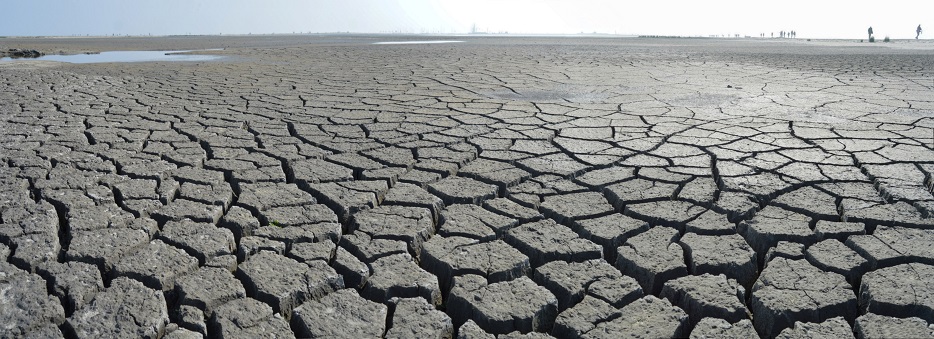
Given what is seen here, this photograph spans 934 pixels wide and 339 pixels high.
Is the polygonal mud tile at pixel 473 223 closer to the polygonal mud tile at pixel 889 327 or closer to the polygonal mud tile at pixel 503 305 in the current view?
the polygonal mud tile at pixel 503 305

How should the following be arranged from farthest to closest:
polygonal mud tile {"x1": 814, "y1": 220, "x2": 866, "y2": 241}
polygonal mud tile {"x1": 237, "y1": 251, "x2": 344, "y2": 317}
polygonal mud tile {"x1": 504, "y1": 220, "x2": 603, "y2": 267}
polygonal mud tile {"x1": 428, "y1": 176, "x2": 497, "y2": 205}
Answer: polygonal mud tile {"x1": 428, "y1": 176, "x2": 497, "y2": 205} → polygonal mud tile {"x1": 814, "y1": 220, "x2": 866, "y2": 241} → polygonal mud tile {"x1": 504, "y1": 220, "x2": 603, "y2": 267} → polygonal mud tile {"x1": 237, "y1": 251, "x2": 344, "y2": 317}

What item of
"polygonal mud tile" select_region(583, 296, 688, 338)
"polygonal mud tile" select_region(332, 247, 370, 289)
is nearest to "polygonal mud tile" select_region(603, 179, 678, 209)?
"polygonal mud tile" select_region(583, 296, 688, 338)

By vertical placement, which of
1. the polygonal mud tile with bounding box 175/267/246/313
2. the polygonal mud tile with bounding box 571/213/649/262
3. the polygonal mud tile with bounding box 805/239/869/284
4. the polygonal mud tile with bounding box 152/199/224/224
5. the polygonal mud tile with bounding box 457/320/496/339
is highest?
the polygonal mud tile with bounding box 152/199/224/224

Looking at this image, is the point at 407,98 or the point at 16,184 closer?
the point at 16,184

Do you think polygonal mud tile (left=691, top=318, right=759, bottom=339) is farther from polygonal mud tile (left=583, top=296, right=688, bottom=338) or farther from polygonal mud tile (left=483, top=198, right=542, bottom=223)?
polygonal mud tile (left=483, top=198, right=542, bottom=223)

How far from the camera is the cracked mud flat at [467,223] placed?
5.41ft

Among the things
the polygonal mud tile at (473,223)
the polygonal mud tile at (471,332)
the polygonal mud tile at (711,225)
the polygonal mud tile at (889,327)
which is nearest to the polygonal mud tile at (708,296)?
the polygonal mud tile at (889,327)

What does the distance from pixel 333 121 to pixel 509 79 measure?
3.28 meters

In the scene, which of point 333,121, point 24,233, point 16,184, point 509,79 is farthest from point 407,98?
point 24,233

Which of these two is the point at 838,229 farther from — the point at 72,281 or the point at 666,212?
the point at 72,281

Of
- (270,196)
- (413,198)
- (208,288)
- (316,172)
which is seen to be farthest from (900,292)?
(316,172)

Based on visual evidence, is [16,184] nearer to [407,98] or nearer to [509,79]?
[407,98]

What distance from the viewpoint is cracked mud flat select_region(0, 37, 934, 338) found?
165 centimetres

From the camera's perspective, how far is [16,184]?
8.76 ft
